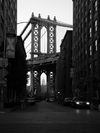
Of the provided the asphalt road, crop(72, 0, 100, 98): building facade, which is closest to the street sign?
the asphalt road

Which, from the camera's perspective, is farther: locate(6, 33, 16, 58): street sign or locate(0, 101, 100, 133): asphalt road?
locate(6, 33, 16, 58): street sign

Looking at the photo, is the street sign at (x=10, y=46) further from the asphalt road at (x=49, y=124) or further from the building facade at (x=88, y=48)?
the building facade at (x=88, y=48)

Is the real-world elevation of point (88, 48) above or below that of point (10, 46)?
above

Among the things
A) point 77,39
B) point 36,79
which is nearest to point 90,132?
point 77,39

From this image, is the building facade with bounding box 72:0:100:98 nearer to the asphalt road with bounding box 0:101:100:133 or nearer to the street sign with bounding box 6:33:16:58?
the street sign with bounding box 6:33:16:58

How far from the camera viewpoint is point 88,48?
72625 millimetres

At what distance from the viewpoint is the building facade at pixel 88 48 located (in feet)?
209

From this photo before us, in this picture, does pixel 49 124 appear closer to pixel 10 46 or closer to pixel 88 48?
pixel 10 46

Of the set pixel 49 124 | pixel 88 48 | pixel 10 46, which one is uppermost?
pixel 88 48

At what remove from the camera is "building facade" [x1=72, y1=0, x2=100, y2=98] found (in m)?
63.8

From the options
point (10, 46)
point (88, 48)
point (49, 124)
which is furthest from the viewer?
point (88, 48)

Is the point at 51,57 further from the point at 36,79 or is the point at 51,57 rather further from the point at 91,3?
the point at 91,3

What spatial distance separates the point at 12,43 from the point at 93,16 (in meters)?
37.1

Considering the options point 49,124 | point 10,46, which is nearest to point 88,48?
point 10,46
